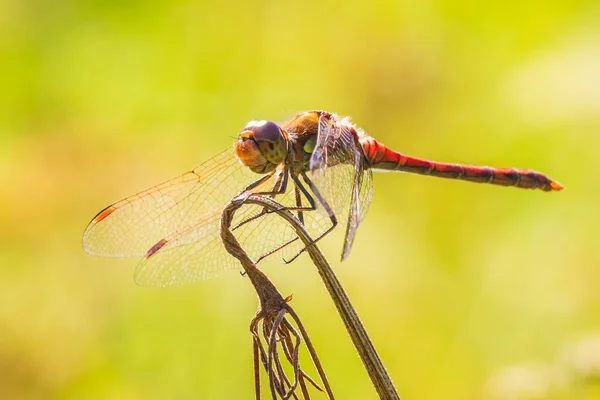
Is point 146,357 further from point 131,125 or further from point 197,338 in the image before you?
point 131,125

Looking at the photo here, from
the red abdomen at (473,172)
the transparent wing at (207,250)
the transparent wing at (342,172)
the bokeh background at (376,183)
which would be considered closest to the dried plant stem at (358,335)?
the transparent wing at (342,172)

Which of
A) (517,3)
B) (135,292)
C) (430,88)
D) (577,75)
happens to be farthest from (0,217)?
(517,3)

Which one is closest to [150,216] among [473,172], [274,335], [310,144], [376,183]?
[310,144]

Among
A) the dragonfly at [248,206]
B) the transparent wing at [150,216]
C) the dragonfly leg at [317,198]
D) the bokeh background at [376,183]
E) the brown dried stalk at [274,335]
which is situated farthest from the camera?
the bokeh background at [376,183]

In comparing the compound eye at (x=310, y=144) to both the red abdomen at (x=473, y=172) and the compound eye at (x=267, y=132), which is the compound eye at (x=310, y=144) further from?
the red abdomen at (x=473, y=172)

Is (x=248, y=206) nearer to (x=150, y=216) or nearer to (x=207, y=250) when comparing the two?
(x=207, y=250)
